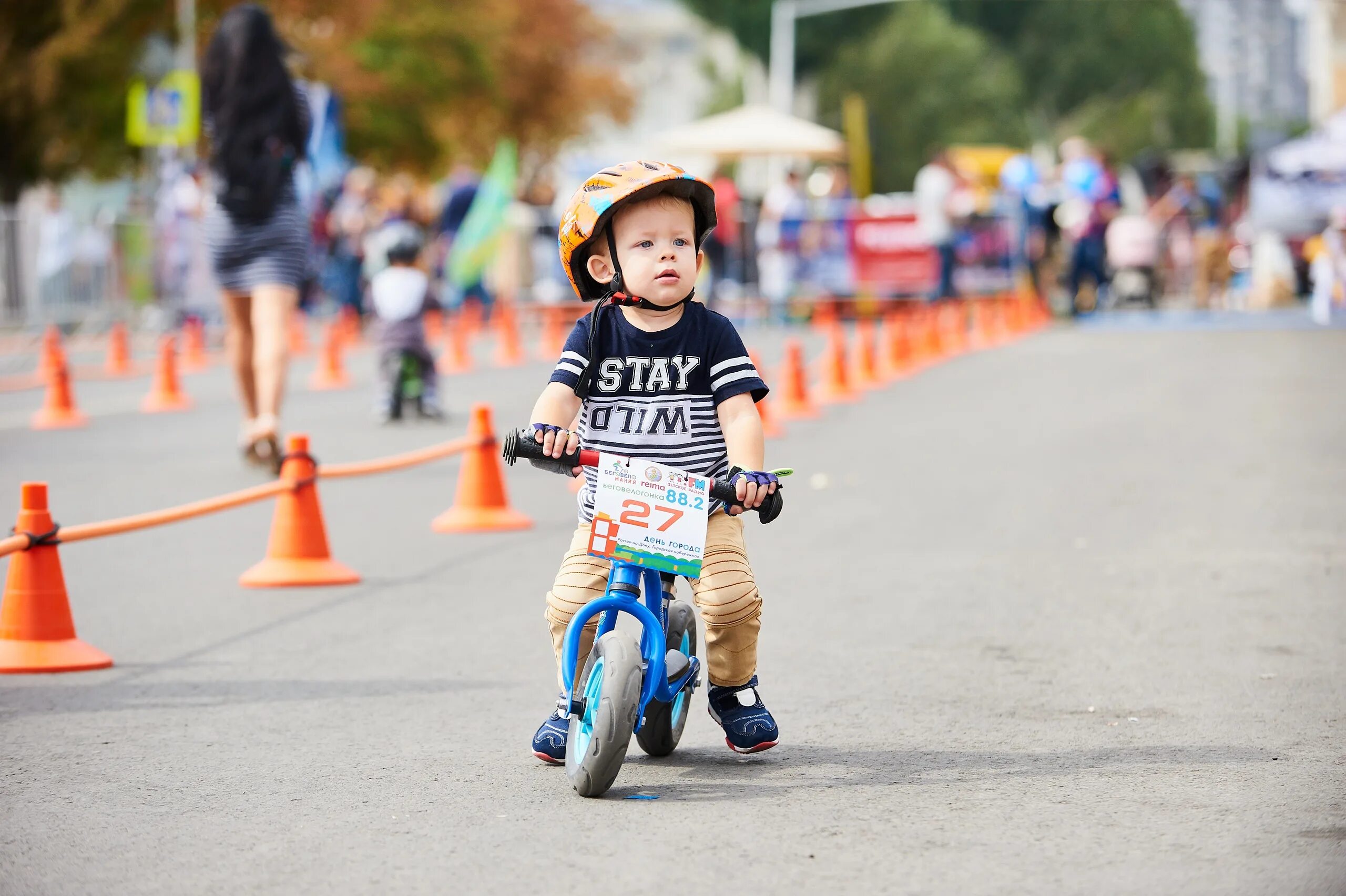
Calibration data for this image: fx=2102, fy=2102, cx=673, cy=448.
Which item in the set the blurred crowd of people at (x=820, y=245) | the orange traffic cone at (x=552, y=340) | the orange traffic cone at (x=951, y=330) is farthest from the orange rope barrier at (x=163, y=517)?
the blurred crowd of people at (x=820, y=245)

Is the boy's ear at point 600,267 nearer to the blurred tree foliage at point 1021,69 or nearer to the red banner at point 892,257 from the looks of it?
the red banner at point 892,257

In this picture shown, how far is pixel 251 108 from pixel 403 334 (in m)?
3.89

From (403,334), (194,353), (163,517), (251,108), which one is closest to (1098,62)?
(194,353)

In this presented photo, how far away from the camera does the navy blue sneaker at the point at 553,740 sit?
5.08 metres

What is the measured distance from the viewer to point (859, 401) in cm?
1694

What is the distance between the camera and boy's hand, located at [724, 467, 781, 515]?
463cm

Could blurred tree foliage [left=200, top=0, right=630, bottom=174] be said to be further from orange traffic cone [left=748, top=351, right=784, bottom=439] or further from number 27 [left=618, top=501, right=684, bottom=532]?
number 27 [left=618, top=501, right=684, bottom=532]

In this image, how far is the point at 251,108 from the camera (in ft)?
36.5

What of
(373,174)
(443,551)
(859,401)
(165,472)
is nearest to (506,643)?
(443,551)

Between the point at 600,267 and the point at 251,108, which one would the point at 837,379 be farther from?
the point at 600,267

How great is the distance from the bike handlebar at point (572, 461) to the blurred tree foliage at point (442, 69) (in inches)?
1137

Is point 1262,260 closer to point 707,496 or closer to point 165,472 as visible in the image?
point 165,472

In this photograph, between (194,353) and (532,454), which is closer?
(532,454)

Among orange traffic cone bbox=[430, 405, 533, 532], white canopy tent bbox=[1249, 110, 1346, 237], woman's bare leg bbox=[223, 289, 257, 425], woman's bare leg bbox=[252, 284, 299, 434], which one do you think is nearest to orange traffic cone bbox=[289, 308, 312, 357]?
woman's bare leg bbox=[223, 289, 257, 425]
